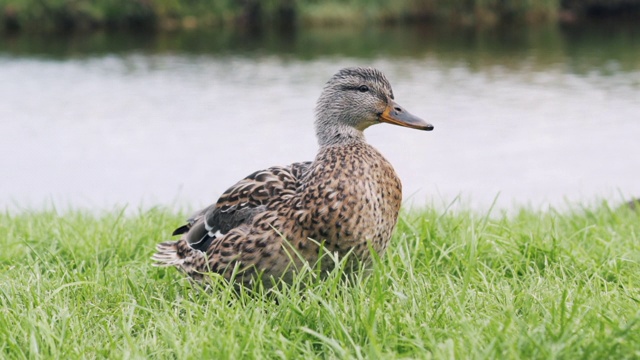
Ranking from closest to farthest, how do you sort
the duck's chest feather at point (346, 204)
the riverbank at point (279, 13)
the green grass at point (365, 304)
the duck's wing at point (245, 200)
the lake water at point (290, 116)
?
1. the green grass at point (365, 304)
2. the duck's chest feather at point (346, 204)
3. the duck's wing at point (245, 200)
4. the lake water at point (290, 116)
5. the riverbank at point (279, 13)

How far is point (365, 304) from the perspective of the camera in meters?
2.72

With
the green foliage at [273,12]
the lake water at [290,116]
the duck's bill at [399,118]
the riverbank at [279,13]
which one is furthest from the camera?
the riverbank at [279,13]

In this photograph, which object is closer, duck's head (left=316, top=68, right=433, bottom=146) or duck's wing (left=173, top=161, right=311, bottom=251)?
duck's wing (left=173, top=161, right=311, bottom=251)

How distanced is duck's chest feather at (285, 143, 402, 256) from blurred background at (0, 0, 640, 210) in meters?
1.01

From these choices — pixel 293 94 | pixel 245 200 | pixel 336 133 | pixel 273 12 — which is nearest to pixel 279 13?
pixel 273 12

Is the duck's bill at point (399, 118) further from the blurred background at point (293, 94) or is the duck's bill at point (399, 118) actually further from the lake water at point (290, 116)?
the lake water at point (290, 116)

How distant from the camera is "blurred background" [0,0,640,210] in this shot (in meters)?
A: 8.77

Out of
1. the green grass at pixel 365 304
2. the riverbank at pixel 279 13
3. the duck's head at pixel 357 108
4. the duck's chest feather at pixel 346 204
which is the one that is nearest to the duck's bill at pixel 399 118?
the duck's head at pixel 357 108

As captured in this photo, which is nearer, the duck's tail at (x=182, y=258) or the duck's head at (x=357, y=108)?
the duck's tail at (x=182, y=258)

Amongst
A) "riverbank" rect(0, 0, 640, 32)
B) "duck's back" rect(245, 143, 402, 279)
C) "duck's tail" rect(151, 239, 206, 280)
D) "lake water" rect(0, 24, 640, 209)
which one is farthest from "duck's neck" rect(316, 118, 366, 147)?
"riverbank" rect(0, 0, 640, 32)

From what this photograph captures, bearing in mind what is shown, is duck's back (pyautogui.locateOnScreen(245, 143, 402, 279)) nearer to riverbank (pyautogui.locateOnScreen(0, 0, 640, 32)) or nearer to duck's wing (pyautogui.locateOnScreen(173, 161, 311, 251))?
duck's wing (pyautogui.locateOnScreen(173, 161, 311, 251))

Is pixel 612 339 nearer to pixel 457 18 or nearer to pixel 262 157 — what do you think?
pixel 262 157

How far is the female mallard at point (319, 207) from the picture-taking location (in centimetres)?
300

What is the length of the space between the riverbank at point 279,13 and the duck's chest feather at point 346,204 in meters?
26.4
